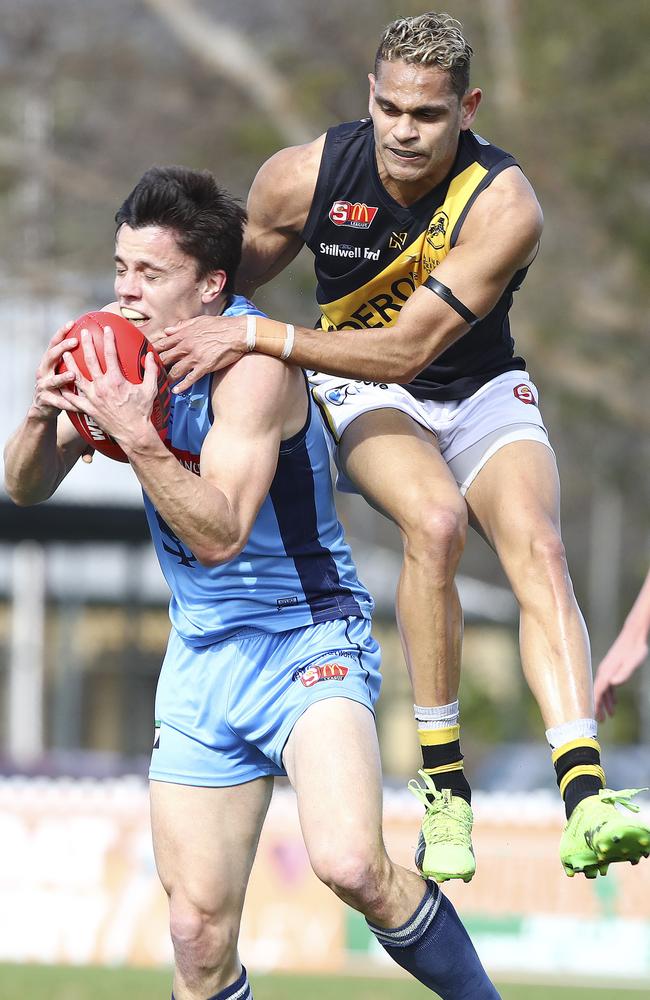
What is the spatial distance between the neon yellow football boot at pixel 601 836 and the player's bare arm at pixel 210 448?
1.33 meters

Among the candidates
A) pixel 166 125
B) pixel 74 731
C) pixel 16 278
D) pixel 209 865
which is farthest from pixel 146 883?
pixel 74 731

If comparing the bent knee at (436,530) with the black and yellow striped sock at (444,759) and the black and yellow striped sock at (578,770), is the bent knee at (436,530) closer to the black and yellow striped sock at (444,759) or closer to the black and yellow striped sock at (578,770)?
the black and yellow striped sock at (444,759)

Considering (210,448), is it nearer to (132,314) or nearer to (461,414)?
(132,314)

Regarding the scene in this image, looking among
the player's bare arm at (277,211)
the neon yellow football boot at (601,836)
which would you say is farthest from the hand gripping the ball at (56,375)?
the neon yellow football boot at (601,836)

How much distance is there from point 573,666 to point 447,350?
1.32 meters

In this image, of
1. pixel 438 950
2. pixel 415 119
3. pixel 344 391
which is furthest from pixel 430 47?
pixel 438 950

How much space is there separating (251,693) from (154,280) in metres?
1.37

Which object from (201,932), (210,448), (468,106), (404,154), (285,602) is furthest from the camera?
(468,106)

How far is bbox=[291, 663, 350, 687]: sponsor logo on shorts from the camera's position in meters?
5.06

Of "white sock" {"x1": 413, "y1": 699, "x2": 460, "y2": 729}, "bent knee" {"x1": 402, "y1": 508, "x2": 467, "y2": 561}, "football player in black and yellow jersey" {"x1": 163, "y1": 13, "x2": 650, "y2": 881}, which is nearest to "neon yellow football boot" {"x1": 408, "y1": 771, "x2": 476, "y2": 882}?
"football player in black and yellow jersey" {"x1": 163, "y1": 13, "x2": 650, "y2": 881}

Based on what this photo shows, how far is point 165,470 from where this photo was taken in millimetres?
4719

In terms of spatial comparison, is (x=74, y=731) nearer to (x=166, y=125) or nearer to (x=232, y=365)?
(x=166, y=125)

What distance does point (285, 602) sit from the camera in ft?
17.1

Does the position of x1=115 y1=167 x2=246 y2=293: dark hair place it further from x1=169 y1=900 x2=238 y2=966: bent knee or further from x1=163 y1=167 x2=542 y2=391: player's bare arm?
x1=169 y1=900 x2=238 y2=966: bent knee
